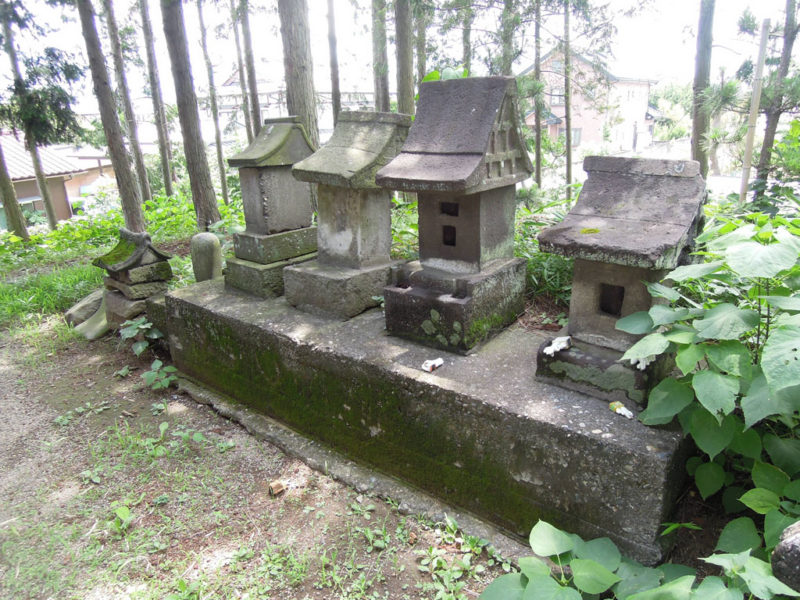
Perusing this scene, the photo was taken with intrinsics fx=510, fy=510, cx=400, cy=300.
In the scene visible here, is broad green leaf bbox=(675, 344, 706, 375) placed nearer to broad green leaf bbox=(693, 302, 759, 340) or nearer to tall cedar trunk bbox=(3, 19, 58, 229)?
broad green leaf bbox=(693, 302, 759, 340)

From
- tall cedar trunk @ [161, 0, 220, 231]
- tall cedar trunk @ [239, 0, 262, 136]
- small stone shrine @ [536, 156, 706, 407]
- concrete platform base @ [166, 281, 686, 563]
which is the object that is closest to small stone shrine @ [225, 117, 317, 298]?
concrete platform base @ [166, 281, 686, 563]

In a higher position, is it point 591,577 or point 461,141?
point 461,141

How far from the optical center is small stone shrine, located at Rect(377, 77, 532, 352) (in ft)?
8.92

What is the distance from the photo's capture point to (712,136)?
5609 millimetres

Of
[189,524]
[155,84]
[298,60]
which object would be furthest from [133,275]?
[155,84]

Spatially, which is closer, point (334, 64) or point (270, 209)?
point (270, 209)

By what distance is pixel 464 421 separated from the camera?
8.21 feet

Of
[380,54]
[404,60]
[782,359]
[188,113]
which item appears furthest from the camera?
[380,54]

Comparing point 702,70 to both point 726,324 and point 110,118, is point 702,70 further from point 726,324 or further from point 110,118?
point 110,118

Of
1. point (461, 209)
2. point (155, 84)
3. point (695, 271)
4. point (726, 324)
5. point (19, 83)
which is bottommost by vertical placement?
point (726, 324)

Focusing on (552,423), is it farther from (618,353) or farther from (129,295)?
(129,295)

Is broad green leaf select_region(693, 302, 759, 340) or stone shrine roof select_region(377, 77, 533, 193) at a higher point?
stone shrine roof select_region(377, 77, 533, 193)

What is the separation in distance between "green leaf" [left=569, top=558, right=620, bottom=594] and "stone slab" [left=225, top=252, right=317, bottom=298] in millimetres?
2884

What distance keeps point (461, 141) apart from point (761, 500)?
206 centimetres
